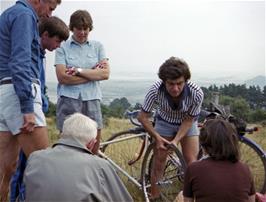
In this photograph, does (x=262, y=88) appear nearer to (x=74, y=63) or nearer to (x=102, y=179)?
(x=74, y=63)

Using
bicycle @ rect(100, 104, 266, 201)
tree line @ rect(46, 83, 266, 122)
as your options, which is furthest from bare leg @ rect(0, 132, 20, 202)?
tree line @ rect(46, 83, 266, 122)

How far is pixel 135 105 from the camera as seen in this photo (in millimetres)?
4977

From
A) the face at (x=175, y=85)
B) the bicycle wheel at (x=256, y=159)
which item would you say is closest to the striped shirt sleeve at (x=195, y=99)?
the face at (x=175, y=85)

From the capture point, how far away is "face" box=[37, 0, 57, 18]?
122 inches

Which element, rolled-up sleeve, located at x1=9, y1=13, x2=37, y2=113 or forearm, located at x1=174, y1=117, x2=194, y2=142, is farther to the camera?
forearm, located at x1=174, y1=117, x2=194, y2=142

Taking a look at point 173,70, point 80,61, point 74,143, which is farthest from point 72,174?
point 80,61

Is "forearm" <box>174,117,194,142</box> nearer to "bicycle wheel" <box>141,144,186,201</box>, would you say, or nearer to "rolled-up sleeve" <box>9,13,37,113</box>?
"bicycle wheel" <box>141,144,186,201</box>

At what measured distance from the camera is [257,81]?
26.3ft

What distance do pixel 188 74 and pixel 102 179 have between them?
5.34 feet

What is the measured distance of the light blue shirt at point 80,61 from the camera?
13.3ft

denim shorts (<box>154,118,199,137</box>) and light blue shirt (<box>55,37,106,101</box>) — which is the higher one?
light blue shirt (<box>55,37,106,101</box>)

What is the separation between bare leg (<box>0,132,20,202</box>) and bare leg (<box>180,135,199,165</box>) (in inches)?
59.5

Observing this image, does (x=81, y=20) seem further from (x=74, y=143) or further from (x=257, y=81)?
A: (x=257, y=81)

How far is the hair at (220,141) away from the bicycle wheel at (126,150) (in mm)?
1825
